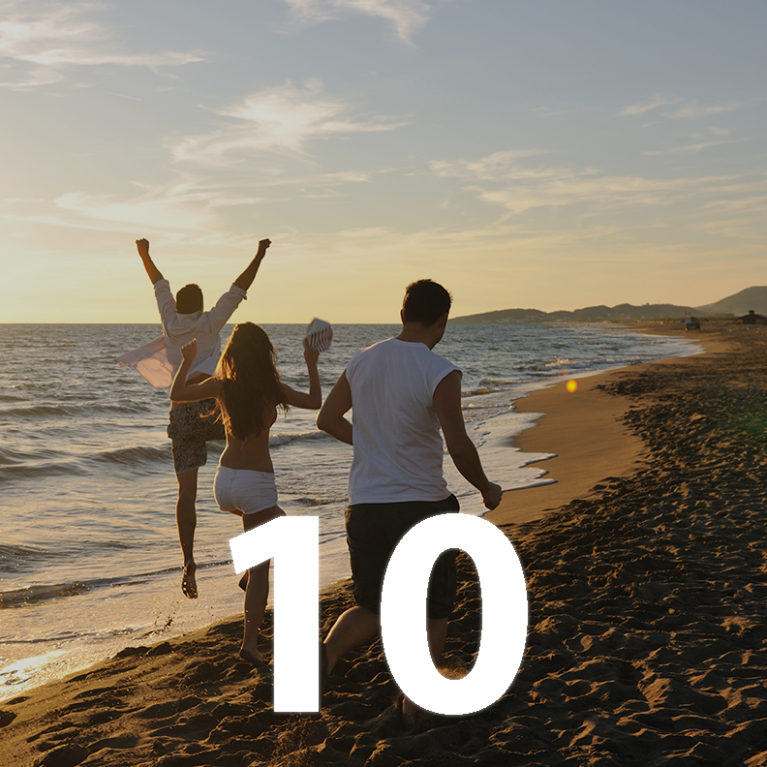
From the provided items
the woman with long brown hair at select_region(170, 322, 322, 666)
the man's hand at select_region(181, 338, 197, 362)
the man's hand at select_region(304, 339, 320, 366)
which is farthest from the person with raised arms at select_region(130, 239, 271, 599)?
the man's hand at select_region(304, 339, 320, 366)

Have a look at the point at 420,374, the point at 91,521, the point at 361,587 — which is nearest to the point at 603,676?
the point at 361,587

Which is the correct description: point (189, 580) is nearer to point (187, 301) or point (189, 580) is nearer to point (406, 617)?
point (187, 301)

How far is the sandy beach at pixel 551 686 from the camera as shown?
2777 mm

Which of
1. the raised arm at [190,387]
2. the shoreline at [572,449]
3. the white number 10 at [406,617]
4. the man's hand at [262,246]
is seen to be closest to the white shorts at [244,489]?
the white number 10 at [406,617]

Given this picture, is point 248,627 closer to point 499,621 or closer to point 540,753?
point 499,621

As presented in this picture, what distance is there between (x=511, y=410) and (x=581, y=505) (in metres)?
11.1

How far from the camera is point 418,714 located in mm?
2977

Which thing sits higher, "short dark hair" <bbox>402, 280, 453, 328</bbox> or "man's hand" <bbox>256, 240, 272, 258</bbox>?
"man's hand" <bbox>256, 240, 272, 258</bbox>

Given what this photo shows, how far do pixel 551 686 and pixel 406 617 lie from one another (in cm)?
92

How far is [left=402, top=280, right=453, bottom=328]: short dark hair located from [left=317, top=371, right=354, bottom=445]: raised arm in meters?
0.44

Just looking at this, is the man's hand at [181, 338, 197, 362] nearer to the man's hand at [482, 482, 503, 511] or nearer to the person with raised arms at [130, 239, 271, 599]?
the person with raised arms at [130, 239, 271, 599]

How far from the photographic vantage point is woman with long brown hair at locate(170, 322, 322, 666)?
3.61 meters

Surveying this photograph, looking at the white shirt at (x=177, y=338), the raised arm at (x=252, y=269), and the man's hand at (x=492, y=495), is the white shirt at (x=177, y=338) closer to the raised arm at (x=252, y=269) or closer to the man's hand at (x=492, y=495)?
the raised arm at (x=252, y=269)

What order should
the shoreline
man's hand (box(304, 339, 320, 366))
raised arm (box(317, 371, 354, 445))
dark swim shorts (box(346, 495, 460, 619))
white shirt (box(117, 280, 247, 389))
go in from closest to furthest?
1. dark swim shorts (box(346, 495, 460, 619))
2. raised arm (box(317, 371, 354, 445))
3. man's hand (box(304, 339, 320, 366))
4. white shirt (box(117, 280, 247, 389))
5. the shoreline
